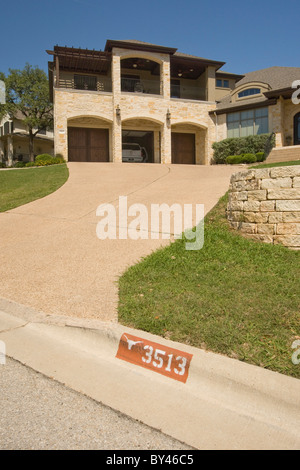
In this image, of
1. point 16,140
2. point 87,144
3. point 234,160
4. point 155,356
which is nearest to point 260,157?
point 234,160

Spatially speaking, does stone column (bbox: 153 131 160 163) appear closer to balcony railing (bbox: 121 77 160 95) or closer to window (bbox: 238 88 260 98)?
balcony railing (bbox: 121 77 160 95)

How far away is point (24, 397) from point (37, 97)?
36.4 m

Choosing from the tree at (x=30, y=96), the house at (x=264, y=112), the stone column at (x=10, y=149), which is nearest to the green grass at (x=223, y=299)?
the house at (x=264, y=112)

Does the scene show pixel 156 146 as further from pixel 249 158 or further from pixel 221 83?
pixel 221 83

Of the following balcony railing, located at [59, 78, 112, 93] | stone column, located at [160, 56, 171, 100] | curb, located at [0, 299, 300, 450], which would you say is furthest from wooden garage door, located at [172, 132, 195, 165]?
curb, located at [0, 299, 300, 450]

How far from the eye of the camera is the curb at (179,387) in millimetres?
2348

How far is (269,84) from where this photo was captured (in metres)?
24.3

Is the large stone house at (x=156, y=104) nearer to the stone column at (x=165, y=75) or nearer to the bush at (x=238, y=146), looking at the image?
the stone column at (x=165, y=75)

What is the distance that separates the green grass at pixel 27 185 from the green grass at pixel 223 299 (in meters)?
7.33

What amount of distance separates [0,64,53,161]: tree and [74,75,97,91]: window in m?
9.82
